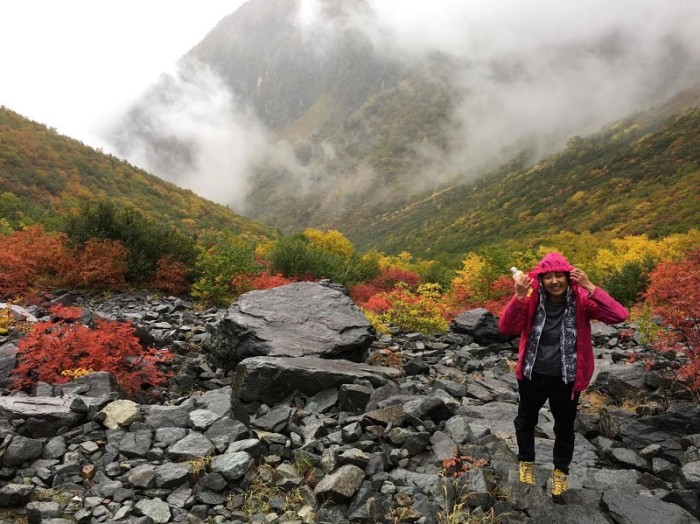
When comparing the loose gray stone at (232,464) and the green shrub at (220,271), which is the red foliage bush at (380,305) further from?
the loose gray stone at (232,464)

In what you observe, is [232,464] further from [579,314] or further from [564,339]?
[579,314]

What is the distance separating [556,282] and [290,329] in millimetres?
5272

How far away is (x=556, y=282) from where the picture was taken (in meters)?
4.24

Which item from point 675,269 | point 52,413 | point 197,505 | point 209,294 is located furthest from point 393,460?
point 209,294

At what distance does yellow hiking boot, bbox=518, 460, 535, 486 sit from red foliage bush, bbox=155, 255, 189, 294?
12.9 meters

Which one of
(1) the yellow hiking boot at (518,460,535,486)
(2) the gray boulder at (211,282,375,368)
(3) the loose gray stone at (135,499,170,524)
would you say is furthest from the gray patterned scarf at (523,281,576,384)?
(2) the gray boulder at (211,282,375,368)

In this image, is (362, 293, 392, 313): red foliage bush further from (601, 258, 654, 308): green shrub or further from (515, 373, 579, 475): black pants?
(515, 373, 579, 475): black pants

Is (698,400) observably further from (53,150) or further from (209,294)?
(53,150)

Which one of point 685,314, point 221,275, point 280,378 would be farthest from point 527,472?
point 221,275

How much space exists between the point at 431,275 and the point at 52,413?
3139 cm

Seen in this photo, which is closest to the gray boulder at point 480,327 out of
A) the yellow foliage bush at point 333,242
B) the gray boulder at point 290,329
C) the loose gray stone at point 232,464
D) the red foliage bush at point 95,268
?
the gray boulder at point 290,329

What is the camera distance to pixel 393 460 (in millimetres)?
4812

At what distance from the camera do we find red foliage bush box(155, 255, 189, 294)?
1487cm

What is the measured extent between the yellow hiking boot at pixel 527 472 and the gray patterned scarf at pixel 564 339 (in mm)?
868
